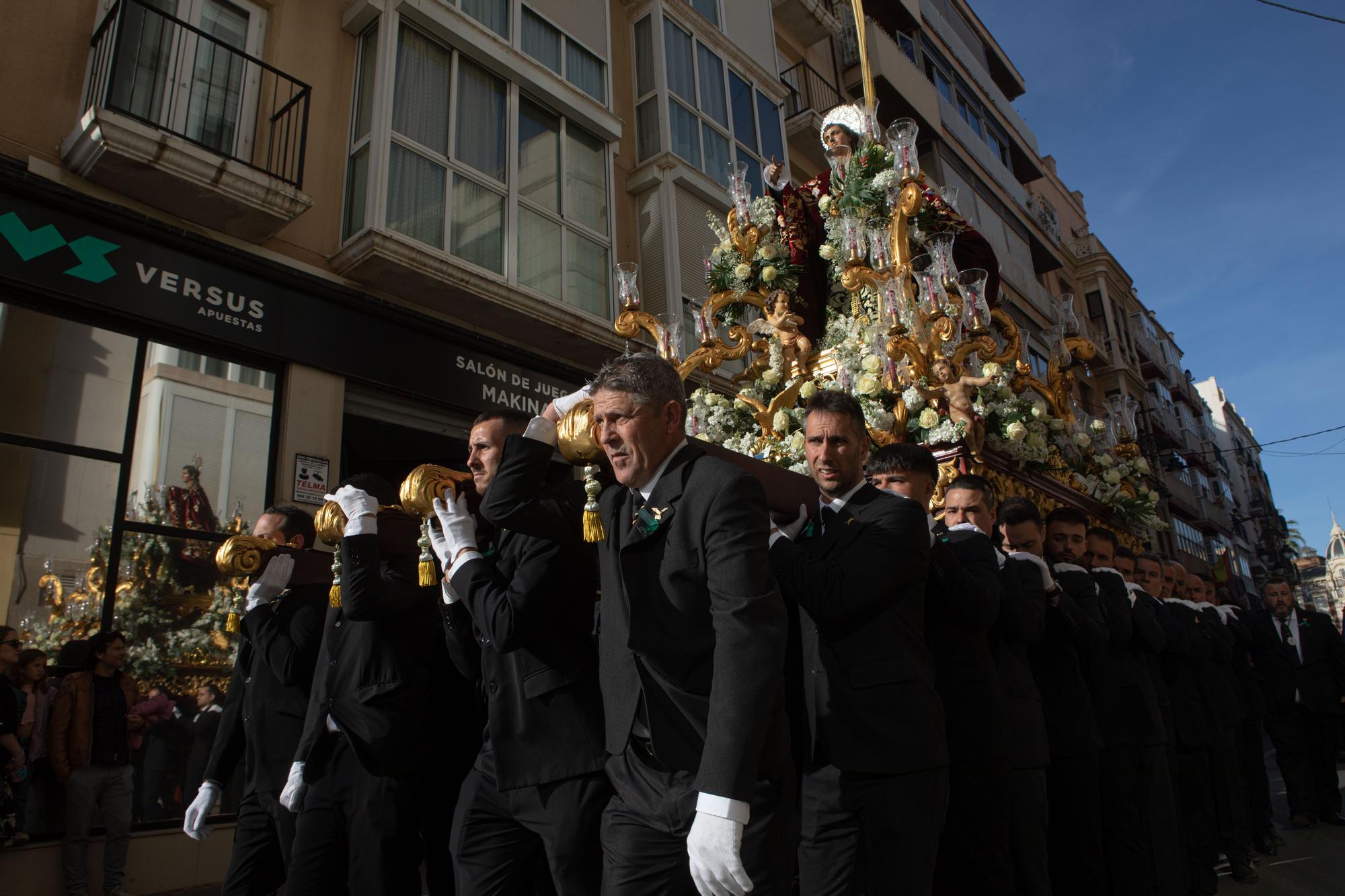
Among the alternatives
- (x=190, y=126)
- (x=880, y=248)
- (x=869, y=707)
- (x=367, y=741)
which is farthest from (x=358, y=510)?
(x=190, y=126)

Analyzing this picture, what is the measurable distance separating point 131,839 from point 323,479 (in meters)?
3.03

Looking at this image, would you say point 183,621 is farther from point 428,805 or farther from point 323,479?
point 428,805

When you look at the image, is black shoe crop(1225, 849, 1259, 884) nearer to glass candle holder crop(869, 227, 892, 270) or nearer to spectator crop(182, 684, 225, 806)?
glass candle holder crop(869, 227, 892, 270)

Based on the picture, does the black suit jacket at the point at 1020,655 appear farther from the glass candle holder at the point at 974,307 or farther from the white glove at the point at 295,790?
the white glove at the point at 295,790

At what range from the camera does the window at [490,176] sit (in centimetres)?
906

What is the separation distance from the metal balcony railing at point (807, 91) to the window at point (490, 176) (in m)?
6.41

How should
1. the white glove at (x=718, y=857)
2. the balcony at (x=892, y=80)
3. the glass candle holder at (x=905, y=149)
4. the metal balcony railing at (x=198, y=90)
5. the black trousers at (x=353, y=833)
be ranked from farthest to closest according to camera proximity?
1. the balcony at (x=892, y=80)
2. the metal balcony railing at (x=198, y=90)
3. the glass candle holder at (x=905, y=149)
4. the black trousers at (x=353, y=833)
5. the white glove at (x=718, y=857)

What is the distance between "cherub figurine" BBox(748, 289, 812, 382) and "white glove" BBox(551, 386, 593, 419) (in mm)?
3221

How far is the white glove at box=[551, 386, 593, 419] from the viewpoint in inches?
99.1

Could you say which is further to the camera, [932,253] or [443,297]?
[443,297]

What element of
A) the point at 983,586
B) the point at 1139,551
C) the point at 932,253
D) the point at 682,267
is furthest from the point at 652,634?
the point at 682,267

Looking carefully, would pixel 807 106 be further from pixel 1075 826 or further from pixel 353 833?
pixel 353 833

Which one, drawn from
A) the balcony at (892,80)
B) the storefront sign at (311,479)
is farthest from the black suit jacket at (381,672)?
the balcony at (892,80)

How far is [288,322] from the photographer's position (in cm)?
793
